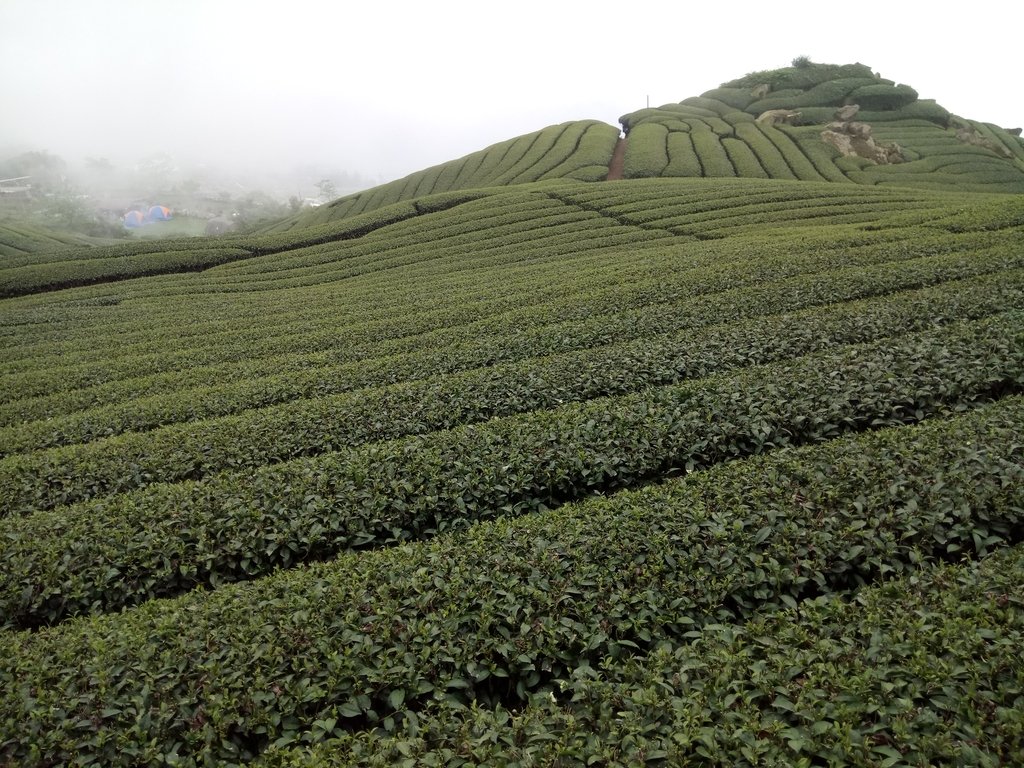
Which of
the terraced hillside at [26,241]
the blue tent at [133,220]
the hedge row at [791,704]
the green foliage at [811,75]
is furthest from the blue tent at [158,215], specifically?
the hedge row at [791,704]

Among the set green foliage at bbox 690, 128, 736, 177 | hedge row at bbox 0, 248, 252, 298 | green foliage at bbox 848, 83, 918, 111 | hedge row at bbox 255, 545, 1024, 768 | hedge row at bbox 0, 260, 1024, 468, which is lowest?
hedge row at bbox 255, 545, 1024, 768

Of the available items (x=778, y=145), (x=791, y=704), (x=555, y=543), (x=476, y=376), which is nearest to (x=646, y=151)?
(x=778, y=145)

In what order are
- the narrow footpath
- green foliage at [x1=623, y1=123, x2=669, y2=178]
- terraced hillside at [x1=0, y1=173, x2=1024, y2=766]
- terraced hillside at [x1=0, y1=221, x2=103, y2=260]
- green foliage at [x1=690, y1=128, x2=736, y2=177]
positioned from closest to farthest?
1. terraced hillside at [x1=0, y1=173, x2=1024, y2=766]
2. green foliage at [x1=690, y1=128, x2=736, y2=177]
3. green foliage at [x1=623, y1=123, x2=669, y2=178]
4. the narrow footpath
5. terraced hillside at [x1=0, y1=221, x2=103, y2=260]

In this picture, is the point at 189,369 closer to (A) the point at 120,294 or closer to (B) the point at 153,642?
(B) the point at 153,642

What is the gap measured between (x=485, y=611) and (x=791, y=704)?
253 centimetres

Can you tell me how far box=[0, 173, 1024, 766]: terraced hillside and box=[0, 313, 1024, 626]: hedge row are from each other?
0.05 metres

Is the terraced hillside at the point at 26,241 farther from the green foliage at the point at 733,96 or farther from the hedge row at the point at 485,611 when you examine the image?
the hedge row at the point at 485,611

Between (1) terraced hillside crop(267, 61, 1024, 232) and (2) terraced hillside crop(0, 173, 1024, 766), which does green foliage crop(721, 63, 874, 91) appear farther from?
(2) terraced hillside crop(0, 173, 1024, 766)

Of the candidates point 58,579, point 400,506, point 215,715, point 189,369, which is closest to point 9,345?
point 189,369

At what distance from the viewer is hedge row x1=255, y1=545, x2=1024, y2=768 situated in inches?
150

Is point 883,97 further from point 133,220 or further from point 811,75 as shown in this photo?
point 133,220

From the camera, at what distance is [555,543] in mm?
6352

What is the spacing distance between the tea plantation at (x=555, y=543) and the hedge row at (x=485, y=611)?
1.3 inches

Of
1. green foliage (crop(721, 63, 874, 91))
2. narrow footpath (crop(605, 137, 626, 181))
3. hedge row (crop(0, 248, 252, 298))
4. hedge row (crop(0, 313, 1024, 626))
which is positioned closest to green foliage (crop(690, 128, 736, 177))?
narrow footpath (crop(605, 137, 626, 181))
